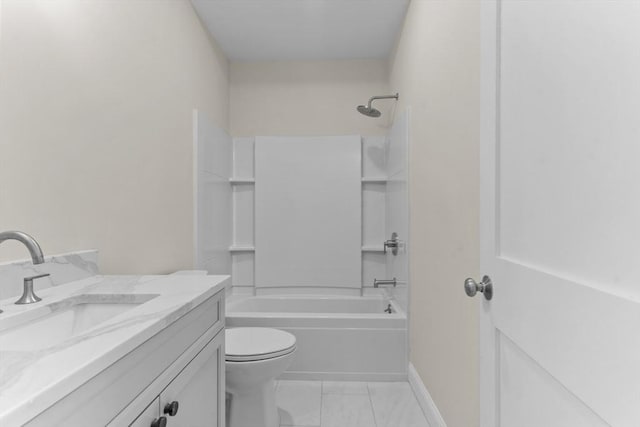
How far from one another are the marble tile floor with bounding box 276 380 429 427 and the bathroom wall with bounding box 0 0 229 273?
1030 millimetres

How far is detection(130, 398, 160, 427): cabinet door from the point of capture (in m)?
0.77

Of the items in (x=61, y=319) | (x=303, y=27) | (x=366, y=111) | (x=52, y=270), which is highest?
(x=303, y=27)

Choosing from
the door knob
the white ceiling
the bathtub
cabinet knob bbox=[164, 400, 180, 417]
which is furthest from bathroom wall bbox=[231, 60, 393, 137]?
cabinet knob bbox=[164, 400, 180, 417]

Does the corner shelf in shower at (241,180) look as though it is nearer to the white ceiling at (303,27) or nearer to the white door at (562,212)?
the white ceiling at (303,27)

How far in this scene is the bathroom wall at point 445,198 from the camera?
4.46 ft

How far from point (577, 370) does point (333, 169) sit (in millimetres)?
2705

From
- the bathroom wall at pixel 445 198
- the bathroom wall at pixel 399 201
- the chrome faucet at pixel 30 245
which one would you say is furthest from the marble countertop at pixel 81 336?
the bathroom wall at pixel 399 201

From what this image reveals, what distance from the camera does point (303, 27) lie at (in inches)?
106

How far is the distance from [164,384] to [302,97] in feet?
9.14

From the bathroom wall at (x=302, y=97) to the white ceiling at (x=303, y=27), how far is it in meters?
0.10

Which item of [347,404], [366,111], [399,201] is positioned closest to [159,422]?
[347,404]

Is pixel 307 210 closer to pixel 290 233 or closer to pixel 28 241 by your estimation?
pixel 290 233

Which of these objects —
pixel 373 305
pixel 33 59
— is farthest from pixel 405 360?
pixel 33 59

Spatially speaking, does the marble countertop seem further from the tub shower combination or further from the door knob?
the tub shower combination
